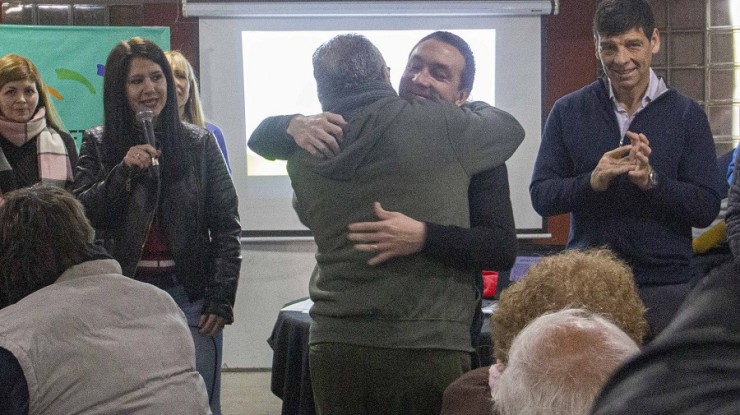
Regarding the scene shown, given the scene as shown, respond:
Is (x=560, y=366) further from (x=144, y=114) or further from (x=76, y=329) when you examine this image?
(x=144, y=114)

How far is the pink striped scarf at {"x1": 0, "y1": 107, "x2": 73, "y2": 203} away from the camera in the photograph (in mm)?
3008

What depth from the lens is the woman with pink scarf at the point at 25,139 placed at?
3.01 m

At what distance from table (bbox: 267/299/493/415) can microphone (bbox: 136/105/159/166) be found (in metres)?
0.69

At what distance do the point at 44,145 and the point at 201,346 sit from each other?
987 mm

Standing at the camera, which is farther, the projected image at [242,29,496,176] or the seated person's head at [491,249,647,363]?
the projected image at [242,29,496,176]

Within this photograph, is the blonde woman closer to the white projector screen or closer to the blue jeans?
the blue jeans

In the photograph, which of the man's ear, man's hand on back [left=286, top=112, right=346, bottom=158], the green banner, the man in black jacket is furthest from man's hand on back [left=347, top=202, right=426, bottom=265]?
the green banner

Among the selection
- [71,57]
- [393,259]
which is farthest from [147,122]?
[71,57]

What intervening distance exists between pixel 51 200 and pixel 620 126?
4.51 feet

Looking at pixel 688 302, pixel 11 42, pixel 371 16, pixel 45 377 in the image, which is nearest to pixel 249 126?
pixel 371 16

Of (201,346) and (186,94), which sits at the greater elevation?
(186,94)

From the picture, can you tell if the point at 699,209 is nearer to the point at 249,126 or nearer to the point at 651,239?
the point at 651,239

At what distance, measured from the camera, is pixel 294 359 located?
275 cm

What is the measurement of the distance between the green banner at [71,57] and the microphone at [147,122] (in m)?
2.50
